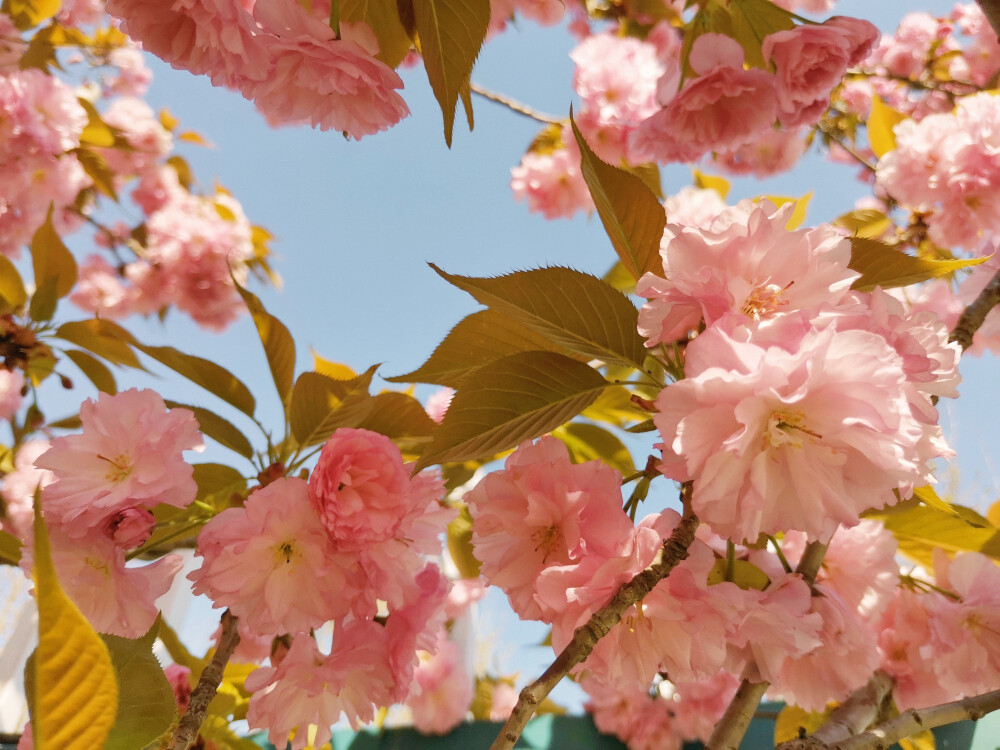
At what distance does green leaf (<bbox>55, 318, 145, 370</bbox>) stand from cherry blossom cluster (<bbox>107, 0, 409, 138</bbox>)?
1.79ft

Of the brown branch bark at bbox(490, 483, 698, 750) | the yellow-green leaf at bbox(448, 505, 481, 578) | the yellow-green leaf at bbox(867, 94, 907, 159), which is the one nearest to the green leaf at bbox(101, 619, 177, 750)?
the brown branch bark at bbox(490, 483, 698, 750)

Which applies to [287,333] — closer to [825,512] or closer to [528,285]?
[528,285]

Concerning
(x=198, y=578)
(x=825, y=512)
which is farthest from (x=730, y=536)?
(x=198, y=578)

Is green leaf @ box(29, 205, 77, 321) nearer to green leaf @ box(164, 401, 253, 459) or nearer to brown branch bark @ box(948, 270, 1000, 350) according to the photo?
green leaf @ box(164, 401, 253, 459)

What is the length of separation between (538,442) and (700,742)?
119cm

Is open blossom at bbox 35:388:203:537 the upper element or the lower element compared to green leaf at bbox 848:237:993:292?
lower

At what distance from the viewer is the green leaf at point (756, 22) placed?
1096 millimetres

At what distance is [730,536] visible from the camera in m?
0.48

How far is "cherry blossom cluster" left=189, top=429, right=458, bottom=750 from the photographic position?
68 cm

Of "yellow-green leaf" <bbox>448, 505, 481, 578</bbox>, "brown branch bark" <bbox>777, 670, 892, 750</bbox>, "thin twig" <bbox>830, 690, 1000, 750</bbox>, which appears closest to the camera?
"thin twig" <bbox>830, 690, 1000, 750</bbox>

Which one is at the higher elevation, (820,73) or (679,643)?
(820,73)

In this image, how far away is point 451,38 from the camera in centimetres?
65

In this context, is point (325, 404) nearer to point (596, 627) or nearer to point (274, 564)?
point (274, 564)

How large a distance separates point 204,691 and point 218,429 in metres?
0.38
